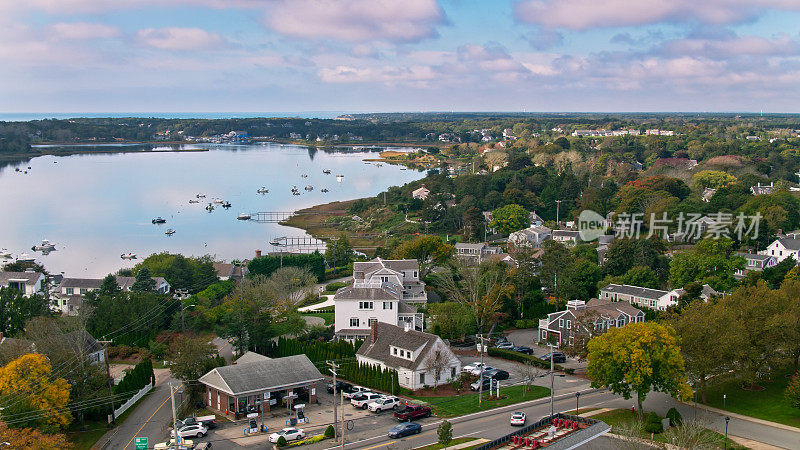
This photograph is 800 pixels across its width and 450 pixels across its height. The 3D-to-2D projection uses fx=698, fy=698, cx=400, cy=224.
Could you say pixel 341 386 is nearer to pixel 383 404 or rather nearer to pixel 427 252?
pixel 383 404

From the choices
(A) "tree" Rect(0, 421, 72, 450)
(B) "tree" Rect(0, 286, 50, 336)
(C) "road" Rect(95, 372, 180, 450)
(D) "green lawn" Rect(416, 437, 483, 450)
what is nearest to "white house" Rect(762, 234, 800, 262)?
(D) "green lawn" Rect(416, 437, 483, 450)

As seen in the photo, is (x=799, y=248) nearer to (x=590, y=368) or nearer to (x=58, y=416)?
(x=590, y=368)

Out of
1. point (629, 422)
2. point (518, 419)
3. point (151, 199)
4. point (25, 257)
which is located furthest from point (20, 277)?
point (151, 199)

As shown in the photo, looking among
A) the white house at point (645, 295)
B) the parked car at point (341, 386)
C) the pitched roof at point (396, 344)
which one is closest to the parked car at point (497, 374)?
the pitched roof at point (396, 344)

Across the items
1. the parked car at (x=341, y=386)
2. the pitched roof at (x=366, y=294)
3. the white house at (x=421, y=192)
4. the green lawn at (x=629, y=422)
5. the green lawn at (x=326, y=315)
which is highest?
the white house at (x=421, y=192)

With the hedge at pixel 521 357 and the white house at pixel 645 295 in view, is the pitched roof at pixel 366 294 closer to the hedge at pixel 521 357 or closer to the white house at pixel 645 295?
the hedge at pixel 521 357

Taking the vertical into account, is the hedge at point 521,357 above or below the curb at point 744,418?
below

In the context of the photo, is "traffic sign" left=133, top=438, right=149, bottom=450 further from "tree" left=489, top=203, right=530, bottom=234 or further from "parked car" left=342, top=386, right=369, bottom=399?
"tree" left=489, top=203, right=530, bottom=234
